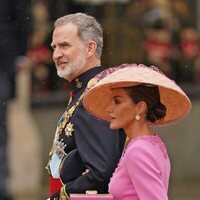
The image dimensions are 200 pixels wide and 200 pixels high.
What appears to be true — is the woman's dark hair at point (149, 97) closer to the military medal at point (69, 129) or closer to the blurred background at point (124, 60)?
the military medal at point (69, 129)

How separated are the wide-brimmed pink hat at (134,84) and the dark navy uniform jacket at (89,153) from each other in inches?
4.2

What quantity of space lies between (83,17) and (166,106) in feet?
2.47

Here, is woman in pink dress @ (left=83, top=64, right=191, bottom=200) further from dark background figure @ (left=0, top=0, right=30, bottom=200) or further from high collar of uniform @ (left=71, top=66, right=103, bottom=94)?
dark background figure @ (left=0, top=0, right=30, bottom=200)

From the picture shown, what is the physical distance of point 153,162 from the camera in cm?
618

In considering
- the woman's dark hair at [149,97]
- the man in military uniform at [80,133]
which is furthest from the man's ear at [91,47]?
the woman's dark hair at [149,97]

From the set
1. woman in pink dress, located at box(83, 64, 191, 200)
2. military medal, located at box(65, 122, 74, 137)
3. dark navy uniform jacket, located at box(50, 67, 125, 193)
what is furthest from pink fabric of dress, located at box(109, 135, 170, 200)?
military medal, located at box(65, 122, 74, 137)

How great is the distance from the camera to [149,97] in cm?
636

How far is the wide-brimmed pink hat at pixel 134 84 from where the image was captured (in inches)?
249

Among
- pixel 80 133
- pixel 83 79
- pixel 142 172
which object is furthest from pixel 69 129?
pixel 142 172

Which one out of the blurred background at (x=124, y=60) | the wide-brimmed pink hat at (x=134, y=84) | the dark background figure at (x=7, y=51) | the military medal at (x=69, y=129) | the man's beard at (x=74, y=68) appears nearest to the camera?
the wide-brimmed pink hat at (x=134, y=84)

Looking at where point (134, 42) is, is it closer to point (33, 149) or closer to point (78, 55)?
point (33, 149)

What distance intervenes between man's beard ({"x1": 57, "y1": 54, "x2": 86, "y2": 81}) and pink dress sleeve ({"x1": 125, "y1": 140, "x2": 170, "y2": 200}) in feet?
2.65

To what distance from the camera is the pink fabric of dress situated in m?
6.15

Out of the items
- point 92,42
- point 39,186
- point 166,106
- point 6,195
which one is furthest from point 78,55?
point 39,186
